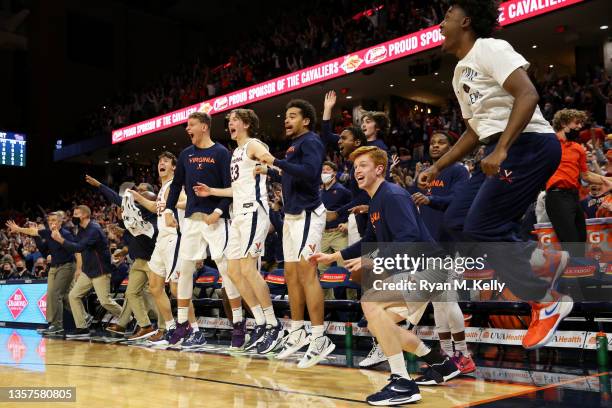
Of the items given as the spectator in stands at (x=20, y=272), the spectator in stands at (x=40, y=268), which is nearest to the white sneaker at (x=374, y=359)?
the spectator in stands at (x=40, y=268)

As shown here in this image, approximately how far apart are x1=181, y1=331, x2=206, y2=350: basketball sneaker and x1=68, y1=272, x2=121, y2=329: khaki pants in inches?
92.2

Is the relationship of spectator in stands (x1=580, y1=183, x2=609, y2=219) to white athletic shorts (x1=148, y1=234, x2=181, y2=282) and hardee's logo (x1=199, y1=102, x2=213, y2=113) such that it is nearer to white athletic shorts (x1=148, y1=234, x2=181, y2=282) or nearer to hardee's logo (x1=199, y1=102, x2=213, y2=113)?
white athletic shorts (x1=148, y1=234, x2=181, y2=282)

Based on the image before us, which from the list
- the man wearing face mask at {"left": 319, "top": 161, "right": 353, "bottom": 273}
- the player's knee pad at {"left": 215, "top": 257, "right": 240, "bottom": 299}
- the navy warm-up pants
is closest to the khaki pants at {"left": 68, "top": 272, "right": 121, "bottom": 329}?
the player's knee pad at {"left": 215, "top": 257, "right": 240, "bottom": 299}

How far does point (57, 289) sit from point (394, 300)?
655cm

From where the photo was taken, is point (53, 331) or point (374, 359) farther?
point (53, 331)

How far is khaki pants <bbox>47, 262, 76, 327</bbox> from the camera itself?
27.1 ft

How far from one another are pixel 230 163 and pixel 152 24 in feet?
80.3

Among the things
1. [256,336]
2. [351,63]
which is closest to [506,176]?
[256,336]

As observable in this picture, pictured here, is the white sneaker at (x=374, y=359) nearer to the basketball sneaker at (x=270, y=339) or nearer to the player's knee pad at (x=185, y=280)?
the basketball sneaker at (x=270, y=339)

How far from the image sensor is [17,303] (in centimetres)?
979

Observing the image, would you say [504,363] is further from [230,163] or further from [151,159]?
[151,159]

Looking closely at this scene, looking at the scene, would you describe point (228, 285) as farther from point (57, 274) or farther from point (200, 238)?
point (57, 274)

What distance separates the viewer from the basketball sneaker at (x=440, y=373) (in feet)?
11.2

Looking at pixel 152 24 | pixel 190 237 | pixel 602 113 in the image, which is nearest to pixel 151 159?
pixel 152 24
